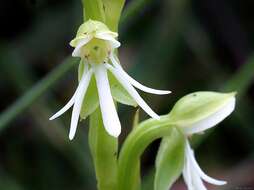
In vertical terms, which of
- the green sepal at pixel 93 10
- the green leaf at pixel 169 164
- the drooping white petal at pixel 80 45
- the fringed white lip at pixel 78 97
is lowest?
the green leaf at pixel 169 164

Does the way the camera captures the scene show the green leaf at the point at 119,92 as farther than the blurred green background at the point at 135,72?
No

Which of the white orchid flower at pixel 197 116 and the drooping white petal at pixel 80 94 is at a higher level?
the drooping white petal at pixel 80 94

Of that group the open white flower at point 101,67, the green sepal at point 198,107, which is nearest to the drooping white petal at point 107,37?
the open white flower at point 101,67

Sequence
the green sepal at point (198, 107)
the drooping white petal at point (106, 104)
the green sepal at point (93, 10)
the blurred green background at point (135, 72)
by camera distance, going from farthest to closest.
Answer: the blurred green background at point (135, 72) < the green sepal at point (198, 107) < the green sepal at point (93, 10) < the drooping white petal at point (106, 104)

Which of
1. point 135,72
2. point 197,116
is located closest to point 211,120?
point 197,116

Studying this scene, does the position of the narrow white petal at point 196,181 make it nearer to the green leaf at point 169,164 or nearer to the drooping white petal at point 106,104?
the green leaf at point 169,164

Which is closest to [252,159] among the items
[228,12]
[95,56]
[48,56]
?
[228,12]

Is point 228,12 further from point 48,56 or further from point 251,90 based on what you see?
point 48,56

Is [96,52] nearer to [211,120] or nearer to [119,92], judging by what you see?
[119,92]
